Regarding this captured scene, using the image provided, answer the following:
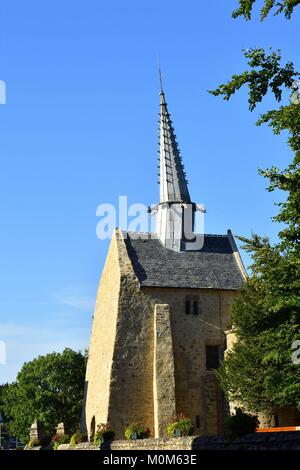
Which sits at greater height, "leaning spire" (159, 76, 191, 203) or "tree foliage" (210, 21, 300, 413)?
"leaning spire" (159, 76, 191, 203)

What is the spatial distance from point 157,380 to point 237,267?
10739 mm

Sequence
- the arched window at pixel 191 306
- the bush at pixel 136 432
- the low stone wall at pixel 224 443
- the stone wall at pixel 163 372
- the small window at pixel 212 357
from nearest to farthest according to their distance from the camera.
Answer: the low stone wall at pixel 224 443
the bush at pixel 136 432
the stone wall at pixel 163 372
the small window at pixel 212 357
the arched window at pixel 191 306

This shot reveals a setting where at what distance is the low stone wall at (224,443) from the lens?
19.7 meters

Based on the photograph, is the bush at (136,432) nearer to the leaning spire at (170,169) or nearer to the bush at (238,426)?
the bush at (238,426)

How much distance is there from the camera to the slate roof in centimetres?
4706

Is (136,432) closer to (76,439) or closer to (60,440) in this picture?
(76,439)

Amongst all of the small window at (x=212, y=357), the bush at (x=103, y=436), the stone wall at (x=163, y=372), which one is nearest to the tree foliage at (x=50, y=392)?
the small window at (x=212, y=357)

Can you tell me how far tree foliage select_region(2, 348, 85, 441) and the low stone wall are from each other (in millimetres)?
27410

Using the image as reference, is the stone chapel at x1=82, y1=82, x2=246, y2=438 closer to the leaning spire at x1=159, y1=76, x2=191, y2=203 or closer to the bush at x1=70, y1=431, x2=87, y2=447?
the leaning spire at x1=159, y1=76, x2=191, y2=203

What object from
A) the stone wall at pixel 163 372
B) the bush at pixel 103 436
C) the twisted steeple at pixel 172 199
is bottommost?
the bush at pixel 103 436

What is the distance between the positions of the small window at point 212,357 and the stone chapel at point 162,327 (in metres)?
0.07

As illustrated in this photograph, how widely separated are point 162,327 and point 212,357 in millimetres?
4176

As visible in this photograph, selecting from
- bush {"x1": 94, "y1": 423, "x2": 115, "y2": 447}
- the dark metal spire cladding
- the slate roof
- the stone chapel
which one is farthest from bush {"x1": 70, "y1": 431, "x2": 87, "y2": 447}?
the dark metal spire cladding

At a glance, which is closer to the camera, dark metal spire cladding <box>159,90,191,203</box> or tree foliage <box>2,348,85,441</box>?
dark metal spire cladding <box>159,90,191,203</box>
